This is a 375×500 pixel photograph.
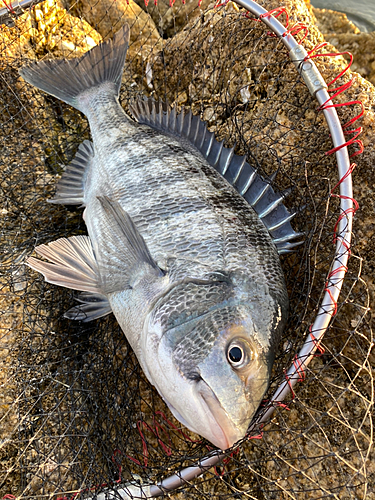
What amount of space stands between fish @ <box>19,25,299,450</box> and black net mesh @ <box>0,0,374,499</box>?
29cm

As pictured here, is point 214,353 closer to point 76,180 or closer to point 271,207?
point 271,207

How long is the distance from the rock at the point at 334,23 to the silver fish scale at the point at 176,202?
15.0 ft

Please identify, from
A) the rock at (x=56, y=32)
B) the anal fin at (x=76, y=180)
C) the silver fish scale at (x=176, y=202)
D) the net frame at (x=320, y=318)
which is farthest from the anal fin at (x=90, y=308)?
the rock at (x=56, y=32)

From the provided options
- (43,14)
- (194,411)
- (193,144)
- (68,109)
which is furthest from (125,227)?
(43,14)

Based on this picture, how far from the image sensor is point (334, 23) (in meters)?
5.61

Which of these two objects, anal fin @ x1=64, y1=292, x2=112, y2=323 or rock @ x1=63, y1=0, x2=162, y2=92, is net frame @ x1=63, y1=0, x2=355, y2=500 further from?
rock @ x1=63, y1=0, x2=162, y2=92

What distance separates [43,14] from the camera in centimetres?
338

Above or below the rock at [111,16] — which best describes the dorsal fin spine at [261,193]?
below

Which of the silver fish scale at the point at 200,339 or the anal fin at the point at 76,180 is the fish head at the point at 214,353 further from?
the anal fin at the point at 76,180

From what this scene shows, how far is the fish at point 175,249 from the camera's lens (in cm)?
165

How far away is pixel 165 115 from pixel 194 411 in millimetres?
2177

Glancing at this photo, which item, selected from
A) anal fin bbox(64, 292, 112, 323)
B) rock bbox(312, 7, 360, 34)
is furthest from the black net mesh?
rock bbox(312, 7, 360, 34)

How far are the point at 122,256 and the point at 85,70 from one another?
185 centimetres

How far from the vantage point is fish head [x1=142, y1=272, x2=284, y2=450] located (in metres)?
1.57
